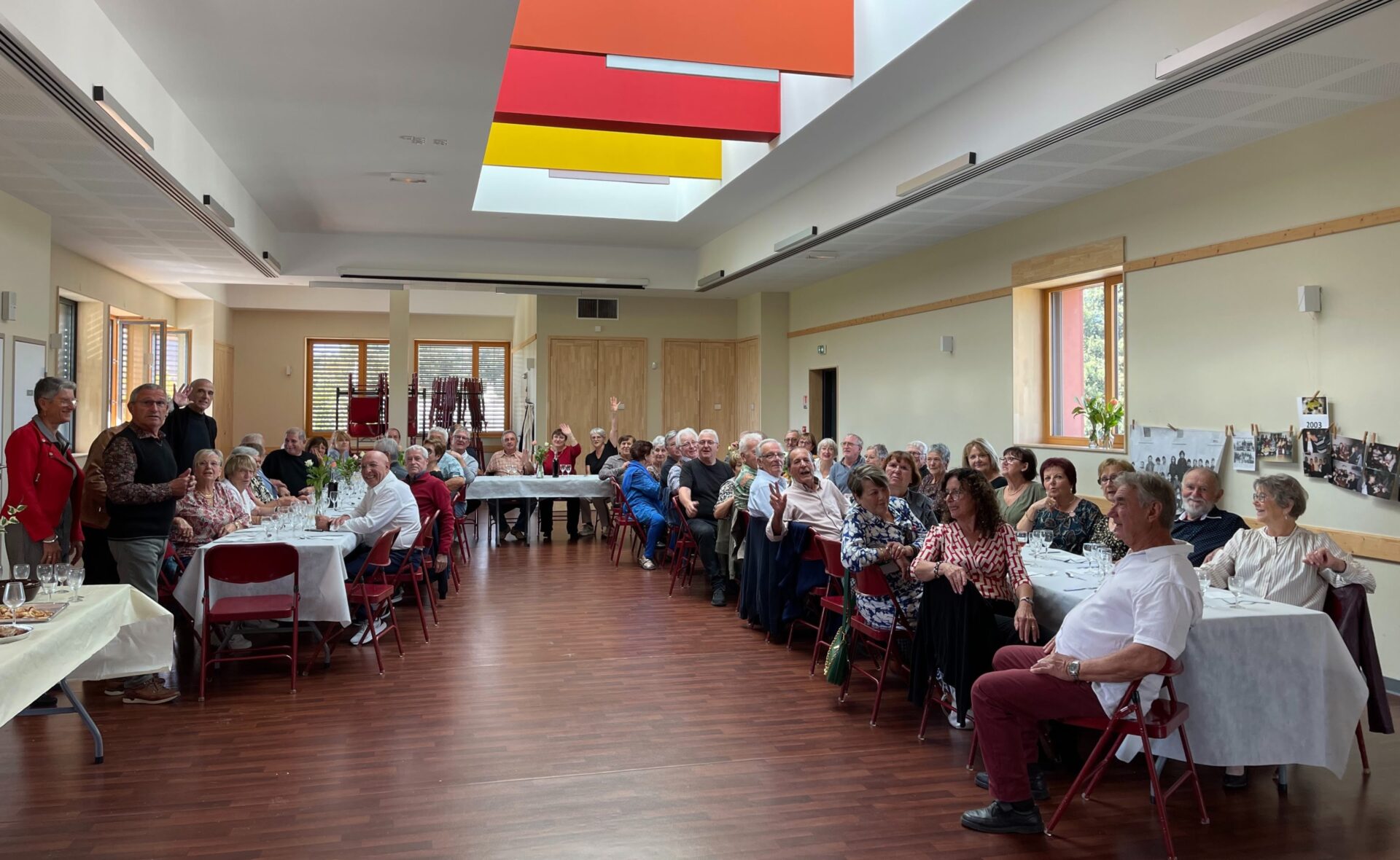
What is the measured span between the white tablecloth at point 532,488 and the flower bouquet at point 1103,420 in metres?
5.38

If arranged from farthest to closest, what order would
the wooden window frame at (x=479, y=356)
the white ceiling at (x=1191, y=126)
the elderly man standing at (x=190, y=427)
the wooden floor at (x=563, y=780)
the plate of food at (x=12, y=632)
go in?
the wooden window frame at (x=479, y=356)
the elderly man standing at (x=190, y=427)
the white ceiling at (x=1191, y=126)
the wooden floor at (x=563, y=780)
the plate of food at (x=12, y=632)

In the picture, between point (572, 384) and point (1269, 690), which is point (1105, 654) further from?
point (572, 384)

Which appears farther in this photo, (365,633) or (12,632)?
(365,633)

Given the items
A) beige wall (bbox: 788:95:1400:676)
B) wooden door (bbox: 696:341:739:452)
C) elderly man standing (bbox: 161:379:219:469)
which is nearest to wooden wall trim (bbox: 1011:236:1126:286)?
beige wall (bbox: 788:95:1400:676)

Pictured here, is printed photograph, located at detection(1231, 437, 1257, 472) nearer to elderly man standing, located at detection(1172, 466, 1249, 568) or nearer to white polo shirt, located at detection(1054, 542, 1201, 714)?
elderly man standing, located at detection(1172, 466, 1249, 568)

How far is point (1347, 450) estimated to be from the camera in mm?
5605

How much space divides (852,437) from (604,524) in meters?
4.19

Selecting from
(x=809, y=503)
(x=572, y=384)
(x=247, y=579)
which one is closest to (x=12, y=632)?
(x=247, y=579)

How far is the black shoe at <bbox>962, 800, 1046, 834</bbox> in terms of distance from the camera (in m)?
3.42

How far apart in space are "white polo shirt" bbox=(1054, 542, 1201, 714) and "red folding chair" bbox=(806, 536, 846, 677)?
1.70 meters

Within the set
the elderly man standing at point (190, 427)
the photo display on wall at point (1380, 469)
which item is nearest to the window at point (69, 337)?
the elderly man standing at point (190, 427)

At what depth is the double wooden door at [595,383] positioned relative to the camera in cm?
1548

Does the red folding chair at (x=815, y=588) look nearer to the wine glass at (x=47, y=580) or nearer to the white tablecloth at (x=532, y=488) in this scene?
the wine glass at (x=47, y=580)

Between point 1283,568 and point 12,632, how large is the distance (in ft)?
16.7
